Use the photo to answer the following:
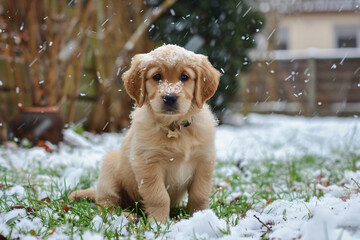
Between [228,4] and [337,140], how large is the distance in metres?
3.47

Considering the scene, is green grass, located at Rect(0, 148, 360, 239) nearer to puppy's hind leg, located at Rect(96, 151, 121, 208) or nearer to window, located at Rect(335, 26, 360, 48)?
puppy's hind leg, located at Rect(96, 151, 121, 208)

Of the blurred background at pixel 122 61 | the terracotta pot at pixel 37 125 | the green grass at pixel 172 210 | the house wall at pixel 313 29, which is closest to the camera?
the green grass at pixel 172 210

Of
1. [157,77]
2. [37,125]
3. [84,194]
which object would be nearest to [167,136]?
[157,77]

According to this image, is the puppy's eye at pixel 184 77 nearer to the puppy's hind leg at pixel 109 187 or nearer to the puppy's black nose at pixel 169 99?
the puppy's black nose at pixel 169 99

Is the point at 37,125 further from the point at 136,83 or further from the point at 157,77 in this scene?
the point at 157,77

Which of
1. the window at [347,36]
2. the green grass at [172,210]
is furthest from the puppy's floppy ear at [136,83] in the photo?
the window at [347,36]

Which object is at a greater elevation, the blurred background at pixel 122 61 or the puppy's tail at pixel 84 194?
the blurred background at pixel 122 61

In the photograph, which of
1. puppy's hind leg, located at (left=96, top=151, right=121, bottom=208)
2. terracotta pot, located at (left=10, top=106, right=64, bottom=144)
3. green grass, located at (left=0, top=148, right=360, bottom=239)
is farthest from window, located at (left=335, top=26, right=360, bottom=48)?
puppy's hind leg, located at (left=96, top=151, right=121, bottom=208)

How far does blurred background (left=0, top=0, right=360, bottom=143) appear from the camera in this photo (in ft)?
15.7

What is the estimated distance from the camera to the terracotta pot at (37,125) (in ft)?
15.0

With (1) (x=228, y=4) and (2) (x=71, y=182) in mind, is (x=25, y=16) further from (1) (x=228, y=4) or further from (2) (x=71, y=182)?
(1) (x=228, y=4)

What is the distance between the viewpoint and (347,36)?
56.5 feet

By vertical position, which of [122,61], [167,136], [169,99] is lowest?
[167,136]

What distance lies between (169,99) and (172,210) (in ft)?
2.62
